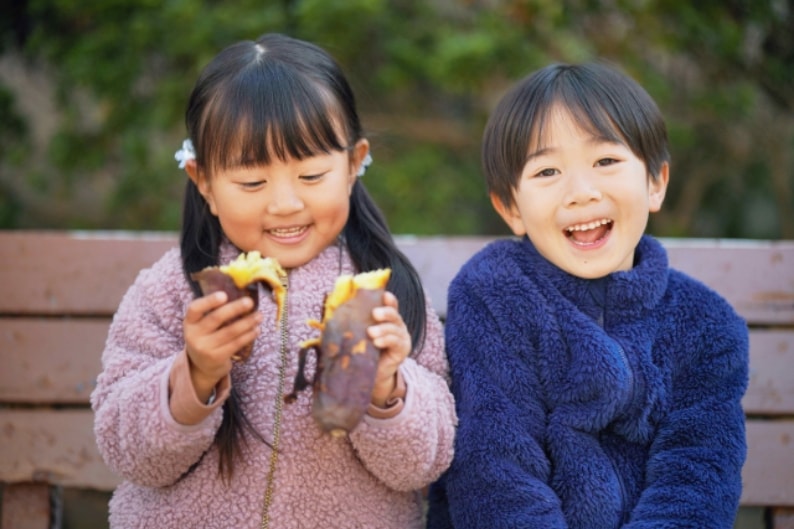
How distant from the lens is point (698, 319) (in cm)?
227

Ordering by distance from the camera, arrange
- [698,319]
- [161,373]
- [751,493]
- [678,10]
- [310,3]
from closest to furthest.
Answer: [161,373], [698,319], [751,493], [310,3], [678,10]

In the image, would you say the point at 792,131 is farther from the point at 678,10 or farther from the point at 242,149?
the point at 242,149

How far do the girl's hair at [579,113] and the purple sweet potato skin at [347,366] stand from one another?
654mm

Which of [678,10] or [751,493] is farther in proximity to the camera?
[678,10]

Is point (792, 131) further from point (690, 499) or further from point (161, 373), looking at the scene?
point (161, 373)

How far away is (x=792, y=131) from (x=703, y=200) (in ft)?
2.11

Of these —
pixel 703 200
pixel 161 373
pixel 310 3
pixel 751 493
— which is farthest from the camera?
pixel 703 200

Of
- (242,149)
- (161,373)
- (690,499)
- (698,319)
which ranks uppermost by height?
(242,149)

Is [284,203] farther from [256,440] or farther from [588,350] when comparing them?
[588,350]

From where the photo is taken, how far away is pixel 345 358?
181 cm

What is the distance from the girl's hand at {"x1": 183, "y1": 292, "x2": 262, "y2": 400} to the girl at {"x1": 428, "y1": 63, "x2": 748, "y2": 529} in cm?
62

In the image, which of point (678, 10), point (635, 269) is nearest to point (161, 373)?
point (635, 269)

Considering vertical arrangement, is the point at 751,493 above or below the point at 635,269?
below

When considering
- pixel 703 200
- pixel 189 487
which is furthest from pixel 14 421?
pixel 703 200
